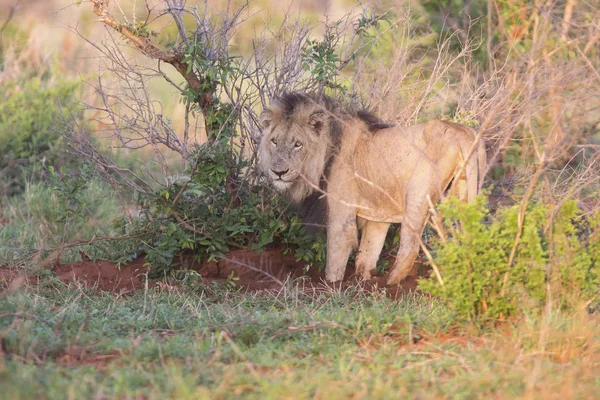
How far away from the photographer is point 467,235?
4.17 meters

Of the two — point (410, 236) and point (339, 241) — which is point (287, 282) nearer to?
point (339, 241)

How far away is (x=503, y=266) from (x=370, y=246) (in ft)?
6.01

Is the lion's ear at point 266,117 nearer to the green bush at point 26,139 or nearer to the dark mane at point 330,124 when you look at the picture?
the dark mane at point 330,124

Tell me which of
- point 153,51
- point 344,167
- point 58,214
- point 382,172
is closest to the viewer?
point 382,172

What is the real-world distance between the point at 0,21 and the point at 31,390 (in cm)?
1382

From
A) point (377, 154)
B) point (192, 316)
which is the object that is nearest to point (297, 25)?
point (377, 154)

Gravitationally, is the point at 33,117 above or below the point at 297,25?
below

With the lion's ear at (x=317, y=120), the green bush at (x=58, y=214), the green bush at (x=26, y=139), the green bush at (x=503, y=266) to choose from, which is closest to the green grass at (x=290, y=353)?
the green bush at (x=503, y=266)

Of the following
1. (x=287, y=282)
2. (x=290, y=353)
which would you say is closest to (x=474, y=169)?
(x=287, y=282)

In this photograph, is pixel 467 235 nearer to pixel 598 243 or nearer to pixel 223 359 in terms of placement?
pixel 598 243

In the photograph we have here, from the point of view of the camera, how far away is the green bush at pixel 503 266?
416cm

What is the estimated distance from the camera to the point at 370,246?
5.95 metres

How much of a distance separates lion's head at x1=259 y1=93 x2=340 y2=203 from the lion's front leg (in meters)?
0.31

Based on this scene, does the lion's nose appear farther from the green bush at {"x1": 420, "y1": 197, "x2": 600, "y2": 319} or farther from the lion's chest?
the green bush at {"x1": 420, "y1": 197, "x2": 600, "y2": 319}
